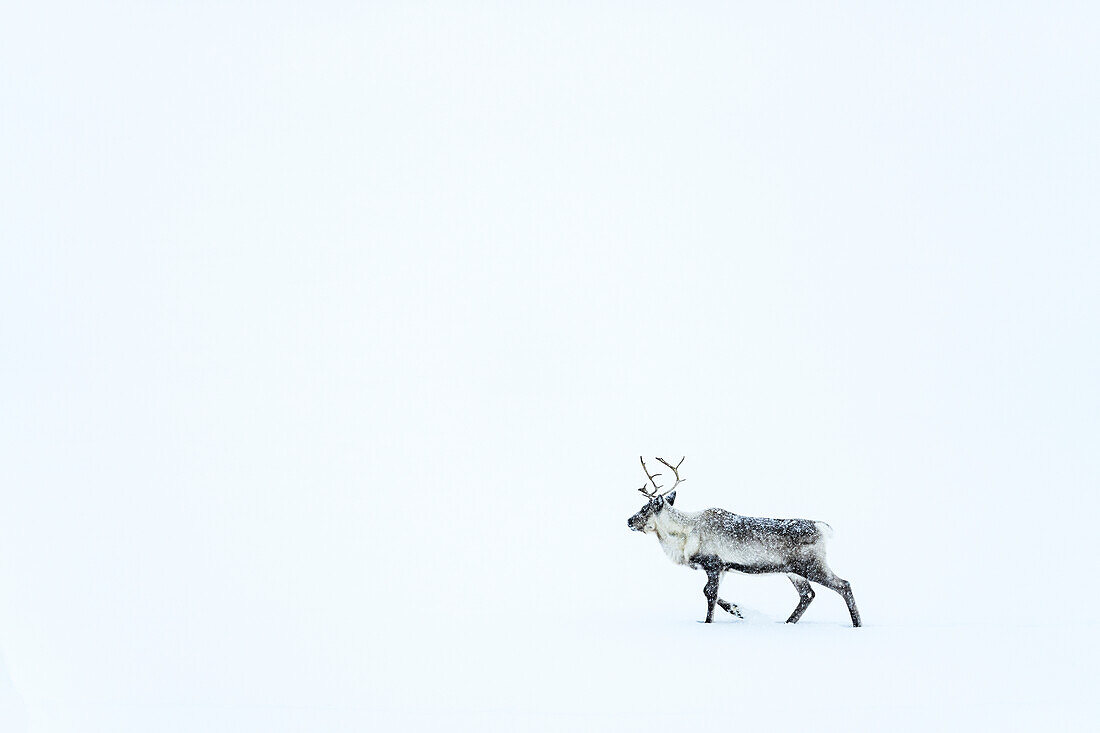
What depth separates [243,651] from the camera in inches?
303

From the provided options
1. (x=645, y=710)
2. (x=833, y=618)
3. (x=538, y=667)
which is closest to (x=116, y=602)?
(x=538, y=667)

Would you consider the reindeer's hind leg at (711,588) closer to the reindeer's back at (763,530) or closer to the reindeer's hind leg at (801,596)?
the reindeer's back at (763,530)

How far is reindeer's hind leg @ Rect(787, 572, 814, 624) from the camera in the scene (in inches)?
323

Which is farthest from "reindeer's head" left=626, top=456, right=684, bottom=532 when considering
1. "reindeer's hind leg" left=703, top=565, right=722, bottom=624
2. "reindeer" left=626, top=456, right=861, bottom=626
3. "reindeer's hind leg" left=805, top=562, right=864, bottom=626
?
"reindeer's hind leg" left=805, top=562, right=864, bottom=626

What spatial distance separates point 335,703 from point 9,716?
1858 mm

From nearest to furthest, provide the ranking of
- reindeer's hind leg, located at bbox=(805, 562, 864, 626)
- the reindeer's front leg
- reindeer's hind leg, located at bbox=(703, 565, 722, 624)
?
reindeer's hind leg, located at bbox=(805, 562, 864, 626) → reindeer's hind leg, located at bbox=(703, 565, 722, 624) → the reindeer's front leg

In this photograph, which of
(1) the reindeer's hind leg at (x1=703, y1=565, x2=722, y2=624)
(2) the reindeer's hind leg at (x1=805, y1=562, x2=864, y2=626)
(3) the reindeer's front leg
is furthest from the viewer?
(3) the reindeer's front leg

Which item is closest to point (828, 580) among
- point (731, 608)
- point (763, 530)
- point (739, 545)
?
point (763, 530)

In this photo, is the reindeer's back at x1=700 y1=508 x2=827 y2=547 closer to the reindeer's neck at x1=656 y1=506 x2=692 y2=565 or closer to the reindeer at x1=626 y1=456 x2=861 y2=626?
the reindeer at x1=626 y1=456 x2=861 y2=626

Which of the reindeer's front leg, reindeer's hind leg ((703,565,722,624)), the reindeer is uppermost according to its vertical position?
the reindeer

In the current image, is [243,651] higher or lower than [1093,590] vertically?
lower

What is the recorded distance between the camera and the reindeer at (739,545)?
8.10 meters

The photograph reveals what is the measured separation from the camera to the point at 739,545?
8203mm

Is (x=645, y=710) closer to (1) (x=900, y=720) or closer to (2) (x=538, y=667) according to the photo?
(2) (x=538, y=667)
